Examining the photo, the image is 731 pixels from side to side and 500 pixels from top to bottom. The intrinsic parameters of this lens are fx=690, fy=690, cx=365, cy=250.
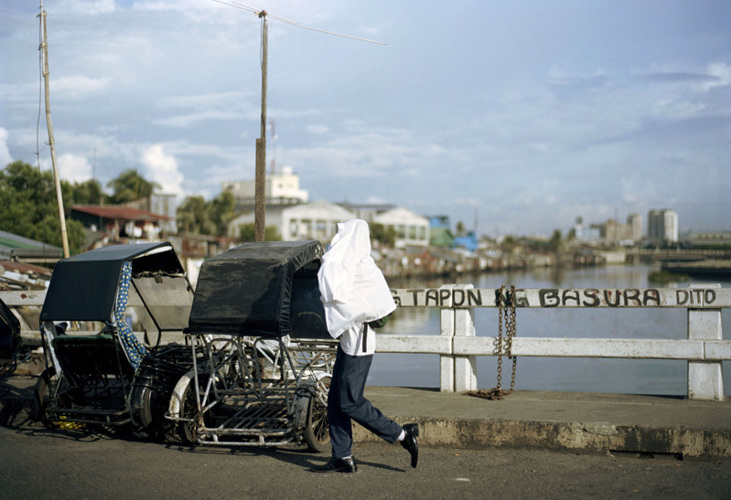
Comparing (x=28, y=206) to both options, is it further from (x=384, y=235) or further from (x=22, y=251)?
(x=384, y=235)

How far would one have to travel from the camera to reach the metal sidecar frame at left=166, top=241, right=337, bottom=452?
5785 millimetres

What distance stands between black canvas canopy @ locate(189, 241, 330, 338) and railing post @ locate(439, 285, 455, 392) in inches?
63.8

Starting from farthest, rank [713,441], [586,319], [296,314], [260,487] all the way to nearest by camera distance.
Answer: [586,319] < [296,314] < [713,441] < [260,487]

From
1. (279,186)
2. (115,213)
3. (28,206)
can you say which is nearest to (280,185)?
(279,186)

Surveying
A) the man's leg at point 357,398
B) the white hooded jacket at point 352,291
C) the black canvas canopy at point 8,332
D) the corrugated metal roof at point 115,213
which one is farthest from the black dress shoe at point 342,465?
the corrugated metal roof at point 115,213

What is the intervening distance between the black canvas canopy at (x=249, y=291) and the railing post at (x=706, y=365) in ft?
12.3

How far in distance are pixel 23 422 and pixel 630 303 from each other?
6442mm

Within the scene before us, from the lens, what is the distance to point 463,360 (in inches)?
283

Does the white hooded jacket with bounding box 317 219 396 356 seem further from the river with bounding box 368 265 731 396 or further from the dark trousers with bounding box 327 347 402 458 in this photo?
the river with bounding box 368 265 731 396

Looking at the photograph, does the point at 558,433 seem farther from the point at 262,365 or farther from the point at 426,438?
the point at 262,365

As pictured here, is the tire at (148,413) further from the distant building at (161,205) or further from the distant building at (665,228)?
the distant building at (161,205)

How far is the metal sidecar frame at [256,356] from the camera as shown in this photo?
5785 mm

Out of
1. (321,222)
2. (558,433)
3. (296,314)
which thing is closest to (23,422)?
(296,314)

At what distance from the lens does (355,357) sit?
17.0ft
